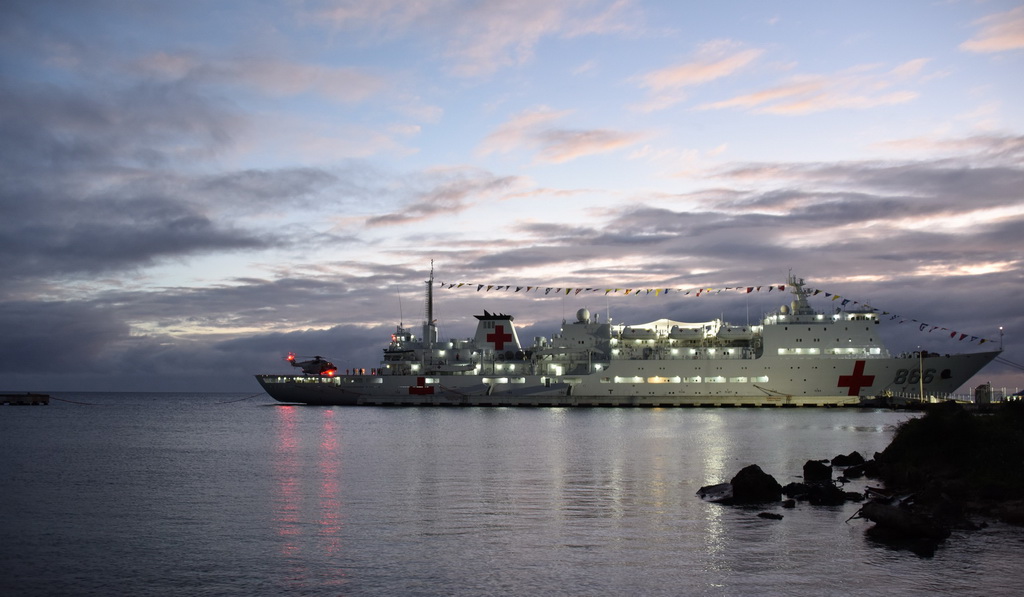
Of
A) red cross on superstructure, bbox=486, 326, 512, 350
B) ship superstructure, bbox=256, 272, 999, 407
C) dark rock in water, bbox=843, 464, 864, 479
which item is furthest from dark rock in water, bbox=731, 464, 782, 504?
red cross on superstructure, bbox=486, 326, 512, 350

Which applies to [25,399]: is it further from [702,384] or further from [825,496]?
[825,496]

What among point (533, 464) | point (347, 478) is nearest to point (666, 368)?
point (533, 464)

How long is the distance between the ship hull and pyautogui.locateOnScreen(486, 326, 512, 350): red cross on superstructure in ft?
9.61

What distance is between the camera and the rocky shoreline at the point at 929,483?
49.8 ft

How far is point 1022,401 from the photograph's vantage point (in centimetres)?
2473

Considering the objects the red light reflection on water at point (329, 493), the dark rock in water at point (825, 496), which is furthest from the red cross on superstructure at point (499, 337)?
the dark rock in water at point (825, 496)

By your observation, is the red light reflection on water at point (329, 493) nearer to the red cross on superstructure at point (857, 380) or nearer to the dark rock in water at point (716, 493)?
the dark rock in water at point (716, 493)

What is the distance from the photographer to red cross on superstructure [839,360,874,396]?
60.8m

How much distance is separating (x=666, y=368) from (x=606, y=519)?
162ft

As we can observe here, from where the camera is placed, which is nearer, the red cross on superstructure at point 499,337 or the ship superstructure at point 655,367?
the ship superstructure at point 655,367

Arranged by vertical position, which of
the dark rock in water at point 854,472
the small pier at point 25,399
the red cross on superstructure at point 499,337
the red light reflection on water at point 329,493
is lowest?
the small pier at point 25,399

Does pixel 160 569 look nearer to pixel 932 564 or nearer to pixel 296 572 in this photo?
pixel 296 572

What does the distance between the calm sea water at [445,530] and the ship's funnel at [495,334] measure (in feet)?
123

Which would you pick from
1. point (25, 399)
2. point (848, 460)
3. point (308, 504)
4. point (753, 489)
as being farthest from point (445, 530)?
point (25, 399)
